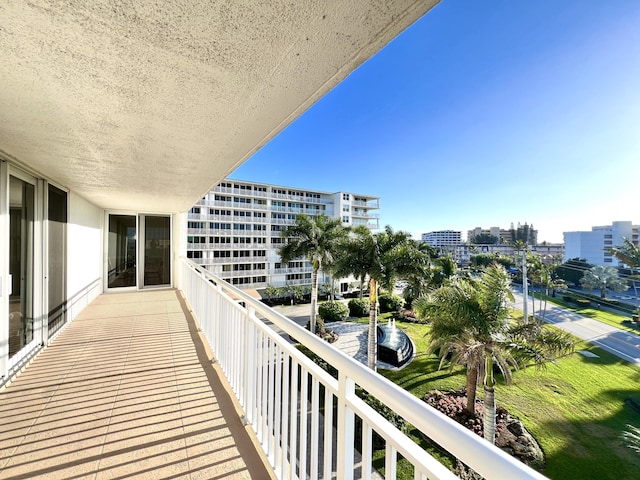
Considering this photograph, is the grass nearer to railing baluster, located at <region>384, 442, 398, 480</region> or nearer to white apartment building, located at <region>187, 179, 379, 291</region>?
white apartment building, located at <region>187, 179, 379, 291</region>

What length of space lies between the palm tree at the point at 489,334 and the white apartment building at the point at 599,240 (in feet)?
168

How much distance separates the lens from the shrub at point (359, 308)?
1856 centimetres

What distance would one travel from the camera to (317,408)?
3.71 ft

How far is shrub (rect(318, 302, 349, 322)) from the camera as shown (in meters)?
17.4

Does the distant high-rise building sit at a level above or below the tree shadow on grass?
above

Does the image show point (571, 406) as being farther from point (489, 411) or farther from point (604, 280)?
point (604, 280)

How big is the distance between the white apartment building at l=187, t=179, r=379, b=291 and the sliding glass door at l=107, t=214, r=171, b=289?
1773 centimetres

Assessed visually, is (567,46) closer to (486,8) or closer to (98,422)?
(486,8)

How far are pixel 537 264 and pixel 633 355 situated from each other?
10.6 meters

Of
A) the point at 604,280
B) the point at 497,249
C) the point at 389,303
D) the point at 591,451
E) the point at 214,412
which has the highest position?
the point at 214,412

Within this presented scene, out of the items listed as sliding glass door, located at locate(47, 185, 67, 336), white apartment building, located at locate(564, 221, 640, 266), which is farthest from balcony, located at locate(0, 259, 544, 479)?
white apartment building, located at locate(564, 221, 640, 266)

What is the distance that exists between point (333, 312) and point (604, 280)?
3703 centimetres

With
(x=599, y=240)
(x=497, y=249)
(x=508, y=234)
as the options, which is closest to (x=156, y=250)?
(x=599, y=240)

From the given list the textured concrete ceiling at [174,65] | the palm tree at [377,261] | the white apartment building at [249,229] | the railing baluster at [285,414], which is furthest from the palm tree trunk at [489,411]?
the white apartment building at [249,229]
